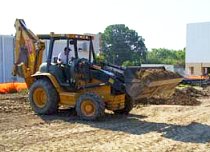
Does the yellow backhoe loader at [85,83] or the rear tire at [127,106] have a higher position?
the yellow backhoe loader at [85,83]

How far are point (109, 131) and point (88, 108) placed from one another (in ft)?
6.15

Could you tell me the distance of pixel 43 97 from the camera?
13797 millimetres

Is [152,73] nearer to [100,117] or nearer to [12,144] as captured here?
[100,117]

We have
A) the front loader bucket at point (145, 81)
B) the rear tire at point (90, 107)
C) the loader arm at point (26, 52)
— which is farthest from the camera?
the loader arm at point (26, 52)

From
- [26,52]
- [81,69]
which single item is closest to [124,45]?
[26,52]

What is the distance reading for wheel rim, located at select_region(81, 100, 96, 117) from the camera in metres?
12.5

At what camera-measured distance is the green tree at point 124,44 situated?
303 ft

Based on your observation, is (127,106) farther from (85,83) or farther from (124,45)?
(124,45)

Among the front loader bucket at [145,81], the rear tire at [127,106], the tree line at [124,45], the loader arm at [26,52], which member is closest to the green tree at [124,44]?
the tree line at [124,45]

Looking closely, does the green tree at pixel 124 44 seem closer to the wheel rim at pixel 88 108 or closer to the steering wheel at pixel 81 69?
the steering wheel at pixel 81 69

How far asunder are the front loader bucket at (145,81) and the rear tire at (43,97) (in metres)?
2.46

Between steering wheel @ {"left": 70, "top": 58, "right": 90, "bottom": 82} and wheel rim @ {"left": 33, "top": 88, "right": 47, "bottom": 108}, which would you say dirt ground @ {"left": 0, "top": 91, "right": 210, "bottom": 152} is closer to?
wheel rim @ {"left": 33, "top": 88, "right": 47, "bottom": 108}

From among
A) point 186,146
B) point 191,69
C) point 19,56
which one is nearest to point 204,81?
point 19,56

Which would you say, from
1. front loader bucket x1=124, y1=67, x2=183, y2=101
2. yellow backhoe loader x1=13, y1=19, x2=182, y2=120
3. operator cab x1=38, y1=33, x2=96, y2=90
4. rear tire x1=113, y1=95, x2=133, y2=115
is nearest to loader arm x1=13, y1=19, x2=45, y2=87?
yellow backhoe loader x1=13, y1=19, x2=182, y2=120
